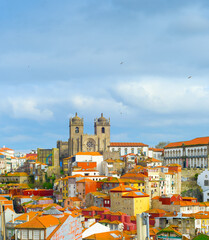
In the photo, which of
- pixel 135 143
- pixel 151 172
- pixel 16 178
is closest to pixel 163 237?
pixel 151 172

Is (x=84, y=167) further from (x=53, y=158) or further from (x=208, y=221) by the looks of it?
(x=208, y=221)

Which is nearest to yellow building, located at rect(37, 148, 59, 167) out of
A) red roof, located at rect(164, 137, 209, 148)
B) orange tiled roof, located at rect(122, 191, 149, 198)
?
red roof, located at rect(164, 137, 209, 148)

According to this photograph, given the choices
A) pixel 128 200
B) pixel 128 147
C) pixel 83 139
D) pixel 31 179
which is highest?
pixel 83 139

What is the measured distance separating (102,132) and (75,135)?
6.69 meters

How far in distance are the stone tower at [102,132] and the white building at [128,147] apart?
2441mm

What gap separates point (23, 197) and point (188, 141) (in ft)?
143

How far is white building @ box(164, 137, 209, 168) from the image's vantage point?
10550 centimetres

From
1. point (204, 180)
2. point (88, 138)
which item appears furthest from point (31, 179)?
point (204, 180)

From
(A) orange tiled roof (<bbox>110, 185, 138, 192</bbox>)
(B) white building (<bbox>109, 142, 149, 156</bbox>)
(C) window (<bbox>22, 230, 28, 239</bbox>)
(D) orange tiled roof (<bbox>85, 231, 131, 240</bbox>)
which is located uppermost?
(B) white building (<bbox>109, 142, 149, 156</bbox>)

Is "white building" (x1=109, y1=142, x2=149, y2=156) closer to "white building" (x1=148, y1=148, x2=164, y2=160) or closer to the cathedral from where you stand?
"white building" (x1=148, y1=148, x2=164, y2=160)

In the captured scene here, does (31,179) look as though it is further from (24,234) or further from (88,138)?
(24,234)

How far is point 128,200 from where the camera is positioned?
245 feet

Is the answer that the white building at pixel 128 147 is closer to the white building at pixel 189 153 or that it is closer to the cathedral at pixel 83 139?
the cathedral at pixel 83 139

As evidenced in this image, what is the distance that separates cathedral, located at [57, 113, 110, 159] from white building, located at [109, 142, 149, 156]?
303 centimetres
